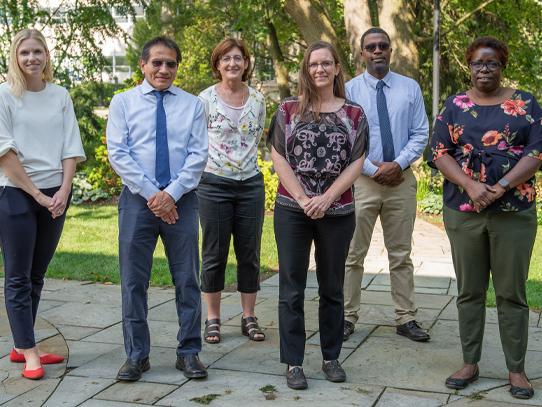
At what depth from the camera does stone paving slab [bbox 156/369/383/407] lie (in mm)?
4332

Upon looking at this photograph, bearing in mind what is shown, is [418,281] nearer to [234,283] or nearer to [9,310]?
[234,283]

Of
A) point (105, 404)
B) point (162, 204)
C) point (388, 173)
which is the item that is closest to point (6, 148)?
point (162, 204)

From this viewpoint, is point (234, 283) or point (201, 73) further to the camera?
point (201, 73)

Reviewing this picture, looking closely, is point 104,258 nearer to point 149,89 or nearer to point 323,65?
point 149,89

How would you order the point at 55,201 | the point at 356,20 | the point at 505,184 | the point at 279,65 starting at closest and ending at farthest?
the point at 505,184, the point at 55,201, the point at 356,20, the point at 279,65

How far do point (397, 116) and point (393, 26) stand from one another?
970 centimetres

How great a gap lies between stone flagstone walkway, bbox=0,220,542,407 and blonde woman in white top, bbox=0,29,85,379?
39 centimetres

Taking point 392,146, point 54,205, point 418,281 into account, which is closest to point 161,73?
point 54,205

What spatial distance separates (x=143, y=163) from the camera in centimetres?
467

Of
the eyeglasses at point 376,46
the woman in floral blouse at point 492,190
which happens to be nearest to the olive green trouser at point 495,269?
the woman in floral blouse at point 492,190

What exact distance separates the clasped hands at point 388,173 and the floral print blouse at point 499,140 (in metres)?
0.88

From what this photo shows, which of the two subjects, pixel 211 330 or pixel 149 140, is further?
pixel 211 330

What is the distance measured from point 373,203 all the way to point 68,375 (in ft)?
7.45

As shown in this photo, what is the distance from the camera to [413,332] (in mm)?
5555
